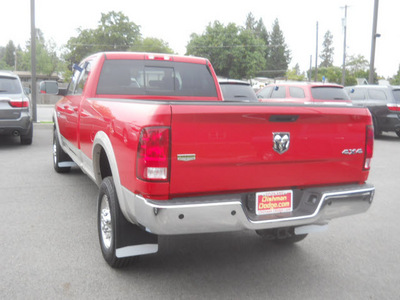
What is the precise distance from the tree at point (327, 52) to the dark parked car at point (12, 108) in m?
120

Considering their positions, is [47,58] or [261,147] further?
[47,58]

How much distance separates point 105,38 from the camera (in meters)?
71.3

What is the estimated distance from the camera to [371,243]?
4.47m

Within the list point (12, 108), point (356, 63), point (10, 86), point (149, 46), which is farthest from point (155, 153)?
point (356, 63)

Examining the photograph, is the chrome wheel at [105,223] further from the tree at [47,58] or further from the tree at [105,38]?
the tree at [105,38]

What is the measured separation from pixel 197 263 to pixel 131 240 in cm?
74

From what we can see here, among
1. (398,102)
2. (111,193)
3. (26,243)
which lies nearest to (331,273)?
(111,193)

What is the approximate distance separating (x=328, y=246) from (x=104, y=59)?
325 cm

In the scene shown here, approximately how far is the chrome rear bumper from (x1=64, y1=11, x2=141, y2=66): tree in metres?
70.2

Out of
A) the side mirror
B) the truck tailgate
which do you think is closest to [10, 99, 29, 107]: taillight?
the side mirror

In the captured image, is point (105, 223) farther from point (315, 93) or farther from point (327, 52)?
point (327, 52)

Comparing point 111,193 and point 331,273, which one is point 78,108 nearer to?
point 111,193

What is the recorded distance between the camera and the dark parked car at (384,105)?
44.4 ft

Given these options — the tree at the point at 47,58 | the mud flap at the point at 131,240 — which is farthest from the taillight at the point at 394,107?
the tree at the point at 47,58
